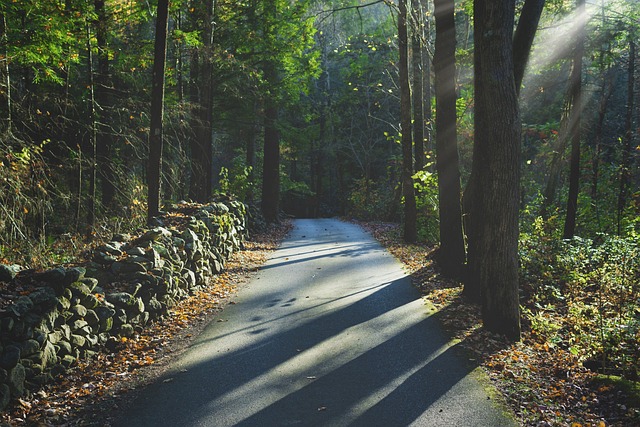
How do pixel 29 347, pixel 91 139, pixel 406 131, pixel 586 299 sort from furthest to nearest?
pixel 406 131 → pixel 91 139 → pixel 586 299 → pixel 29 347

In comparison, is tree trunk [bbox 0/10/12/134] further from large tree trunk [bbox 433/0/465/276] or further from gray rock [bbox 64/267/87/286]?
large tree trunk [bbox 433/0/465/276]

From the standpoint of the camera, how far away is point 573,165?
14297 mm

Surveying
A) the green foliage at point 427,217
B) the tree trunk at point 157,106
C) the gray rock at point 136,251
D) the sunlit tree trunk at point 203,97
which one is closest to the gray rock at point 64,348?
the gray rock at point 136,251

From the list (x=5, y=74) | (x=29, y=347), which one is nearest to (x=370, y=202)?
(x=5, y=74)

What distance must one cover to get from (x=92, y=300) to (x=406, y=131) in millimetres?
11925

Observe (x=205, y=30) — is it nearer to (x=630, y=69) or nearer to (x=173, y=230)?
(x=173, y=230)

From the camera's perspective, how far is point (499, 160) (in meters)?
6.84

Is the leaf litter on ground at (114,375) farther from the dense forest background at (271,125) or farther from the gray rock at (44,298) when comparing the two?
the dense forest background at (271,125)

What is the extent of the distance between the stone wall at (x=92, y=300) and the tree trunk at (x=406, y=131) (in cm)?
812

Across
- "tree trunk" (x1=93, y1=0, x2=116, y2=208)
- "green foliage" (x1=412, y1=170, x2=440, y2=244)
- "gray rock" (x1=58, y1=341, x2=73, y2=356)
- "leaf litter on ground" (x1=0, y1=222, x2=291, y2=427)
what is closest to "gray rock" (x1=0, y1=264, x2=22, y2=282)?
"gray rock" (x1=58, y1=341, x2=73, y2=356)

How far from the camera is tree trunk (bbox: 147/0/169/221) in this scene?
452 inches

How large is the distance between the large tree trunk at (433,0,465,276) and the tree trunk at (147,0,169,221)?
6.38m

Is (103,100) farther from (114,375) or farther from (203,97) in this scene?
(114,375)

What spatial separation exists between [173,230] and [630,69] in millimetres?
18404
